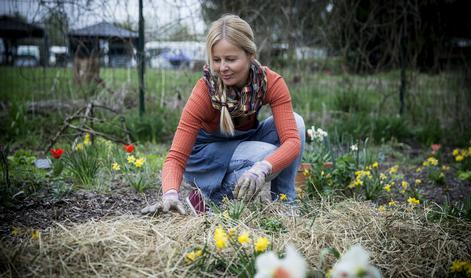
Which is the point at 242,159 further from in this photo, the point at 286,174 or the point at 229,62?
the point at 229,62

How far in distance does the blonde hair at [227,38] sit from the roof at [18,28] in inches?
129

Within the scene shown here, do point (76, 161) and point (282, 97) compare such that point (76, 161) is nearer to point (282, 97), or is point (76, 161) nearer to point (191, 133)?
point (191, 133)

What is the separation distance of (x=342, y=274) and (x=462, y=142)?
4117 mm

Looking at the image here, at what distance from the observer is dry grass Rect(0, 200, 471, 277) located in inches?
58.2

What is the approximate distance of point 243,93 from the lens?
2.29 metres

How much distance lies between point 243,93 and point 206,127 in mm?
316

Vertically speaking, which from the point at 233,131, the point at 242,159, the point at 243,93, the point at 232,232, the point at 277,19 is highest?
the point at 277,19

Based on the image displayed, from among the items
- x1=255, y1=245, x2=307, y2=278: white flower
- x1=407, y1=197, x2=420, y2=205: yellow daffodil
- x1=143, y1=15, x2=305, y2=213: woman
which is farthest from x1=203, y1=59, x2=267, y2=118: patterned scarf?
x1=255, y1=245, x2=307, y2=278: white flower

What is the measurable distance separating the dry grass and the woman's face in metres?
0.67

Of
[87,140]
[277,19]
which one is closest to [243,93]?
[87,140]

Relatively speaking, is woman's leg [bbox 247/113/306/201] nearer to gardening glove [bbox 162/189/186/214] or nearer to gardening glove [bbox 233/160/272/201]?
gardening glove [bbox 233/160/272/201]

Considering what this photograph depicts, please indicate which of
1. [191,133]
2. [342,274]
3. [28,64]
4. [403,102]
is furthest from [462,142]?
[28,64]

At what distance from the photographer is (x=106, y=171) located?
305 centimetres

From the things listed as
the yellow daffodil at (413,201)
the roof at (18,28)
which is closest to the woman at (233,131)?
the yellow daffodil at (413,201)
